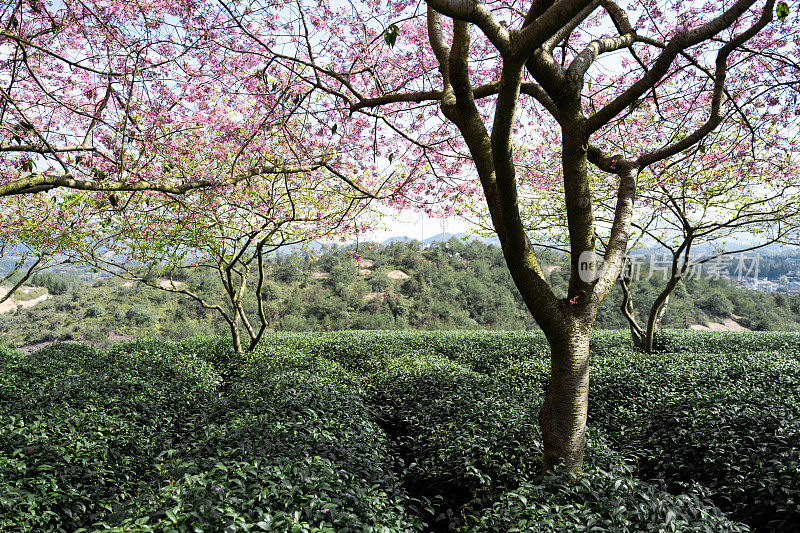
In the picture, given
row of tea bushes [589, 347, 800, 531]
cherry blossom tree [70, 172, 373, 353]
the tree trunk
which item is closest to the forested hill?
cherry blossom tree [70, 172, 373, 353]

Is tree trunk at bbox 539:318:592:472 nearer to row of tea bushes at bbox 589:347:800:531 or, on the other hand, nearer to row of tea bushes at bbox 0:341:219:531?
row of tea bushes at bbox 589:347:800:531

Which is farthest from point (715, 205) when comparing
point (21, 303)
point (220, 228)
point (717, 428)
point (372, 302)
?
point (21, 303)

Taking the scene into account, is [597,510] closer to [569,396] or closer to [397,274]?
[569,396]

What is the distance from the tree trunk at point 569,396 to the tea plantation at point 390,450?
207 millimetres

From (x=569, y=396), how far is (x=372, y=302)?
20638 mm

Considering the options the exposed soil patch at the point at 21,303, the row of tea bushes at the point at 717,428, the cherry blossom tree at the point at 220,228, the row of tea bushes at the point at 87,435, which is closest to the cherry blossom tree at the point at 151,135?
the cherry blossom tree at the point at 220,228

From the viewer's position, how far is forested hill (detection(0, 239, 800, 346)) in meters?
18.0

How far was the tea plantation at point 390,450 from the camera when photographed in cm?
238

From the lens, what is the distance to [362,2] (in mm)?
4297

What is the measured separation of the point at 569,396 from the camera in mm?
3078

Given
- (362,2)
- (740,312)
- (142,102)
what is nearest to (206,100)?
(142,102)

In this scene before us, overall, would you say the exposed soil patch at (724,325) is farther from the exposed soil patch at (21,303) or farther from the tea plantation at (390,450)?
the exposed soil patch at (21,303)

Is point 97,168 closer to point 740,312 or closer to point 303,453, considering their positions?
point 303,453

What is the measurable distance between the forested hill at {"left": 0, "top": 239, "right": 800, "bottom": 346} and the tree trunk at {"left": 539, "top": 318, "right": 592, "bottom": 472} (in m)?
15.7
